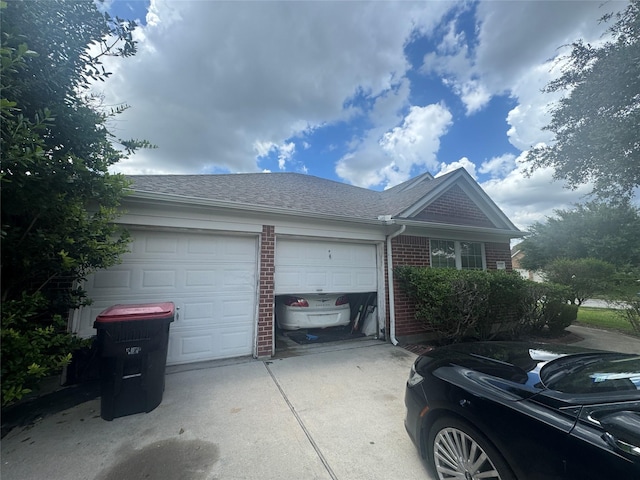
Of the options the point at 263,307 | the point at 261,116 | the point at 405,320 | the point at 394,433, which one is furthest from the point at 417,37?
the point at 394,433

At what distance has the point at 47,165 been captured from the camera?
8.07 feet

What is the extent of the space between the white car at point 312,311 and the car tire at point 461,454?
12.3ft

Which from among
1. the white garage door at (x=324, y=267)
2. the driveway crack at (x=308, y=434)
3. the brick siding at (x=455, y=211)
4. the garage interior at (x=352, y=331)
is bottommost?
the driveway crack at (x=308, y=434)

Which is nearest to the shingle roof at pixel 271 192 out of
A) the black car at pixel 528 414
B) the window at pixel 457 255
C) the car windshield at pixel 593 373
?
the window at pixel 457 255

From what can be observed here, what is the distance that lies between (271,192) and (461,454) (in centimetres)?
577

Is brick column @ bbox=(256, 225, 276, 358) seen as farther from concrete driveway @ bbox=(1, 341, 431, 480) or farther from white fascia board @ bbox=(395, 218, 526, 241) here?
white fascia board @ bbox=(395, 218, 526, 241)

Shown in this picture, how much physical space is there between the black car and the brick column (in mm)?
3073

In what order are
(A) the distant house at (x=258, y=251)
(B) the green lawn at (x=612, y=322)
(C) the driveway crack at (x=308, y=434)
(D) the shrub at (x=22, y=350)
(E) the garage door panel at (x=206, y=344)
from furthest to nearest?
(B) the green lawn at (x=612, y=322) < (E) the garage door panel at (x=206, y=344) < (A) the distant house at (x=258, y=251) < (C) the driveway crack at (x=308, y=434) < (D) the shrub at (x=22, y=350)

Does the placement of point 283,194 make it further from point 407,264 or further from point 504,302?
point 504,302

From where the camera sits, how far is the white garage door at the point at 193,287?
163 inches

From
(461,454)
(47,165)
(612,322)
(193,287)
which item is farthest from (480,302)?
(612,322)

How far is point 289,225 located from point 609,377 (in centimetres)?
460

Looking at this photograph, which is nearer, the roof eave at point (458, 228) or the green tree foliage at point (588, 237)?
the roof eave at point (458, 228)

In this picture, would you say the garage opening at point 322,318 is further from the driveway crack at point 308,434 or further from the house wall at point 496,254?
the house wall at point 496,254
